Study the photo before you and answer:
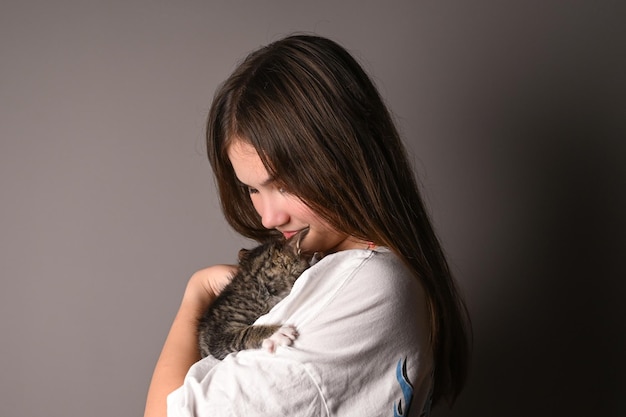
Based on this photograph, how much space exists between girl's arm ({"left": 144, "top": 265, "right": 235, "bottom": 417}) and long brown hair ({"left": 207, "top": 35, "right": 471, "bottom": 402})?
1.31 feet

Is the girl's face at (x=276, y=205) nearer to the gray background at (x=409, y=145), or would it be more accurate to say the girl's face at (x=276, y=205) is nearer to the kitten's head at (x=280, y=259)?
the kitten's head at (x=280, y=259)

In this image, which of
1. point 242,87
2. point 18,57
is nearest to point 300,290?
point 242,87

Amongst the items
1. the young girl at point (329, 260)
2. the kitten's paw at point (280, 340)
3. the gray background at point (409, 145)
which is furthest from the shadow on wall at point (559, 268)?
the kitten's paw at point (280, 340)

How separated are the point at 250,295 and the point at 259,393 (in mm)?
442

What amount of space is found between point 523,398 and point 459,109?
1.06 metres

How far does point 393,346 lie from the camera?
121cm

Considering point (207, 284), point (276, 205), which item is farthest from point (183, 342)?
point (276, 205)

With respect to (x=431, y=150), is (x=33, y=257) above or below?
above

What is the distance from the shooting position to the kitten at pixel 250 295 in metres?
1.47

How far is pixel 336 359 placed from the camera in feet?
3.73

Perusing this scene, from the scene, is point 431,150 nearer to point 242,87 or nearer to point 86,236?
point 242,87

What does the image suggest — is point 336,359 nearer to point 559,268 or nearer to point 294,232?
point 294,232

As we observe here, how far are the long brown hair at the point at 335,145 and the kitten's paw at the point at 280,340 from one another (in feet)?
0.93

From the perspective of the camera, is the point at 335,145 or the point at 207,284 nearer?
the point at 335,145
